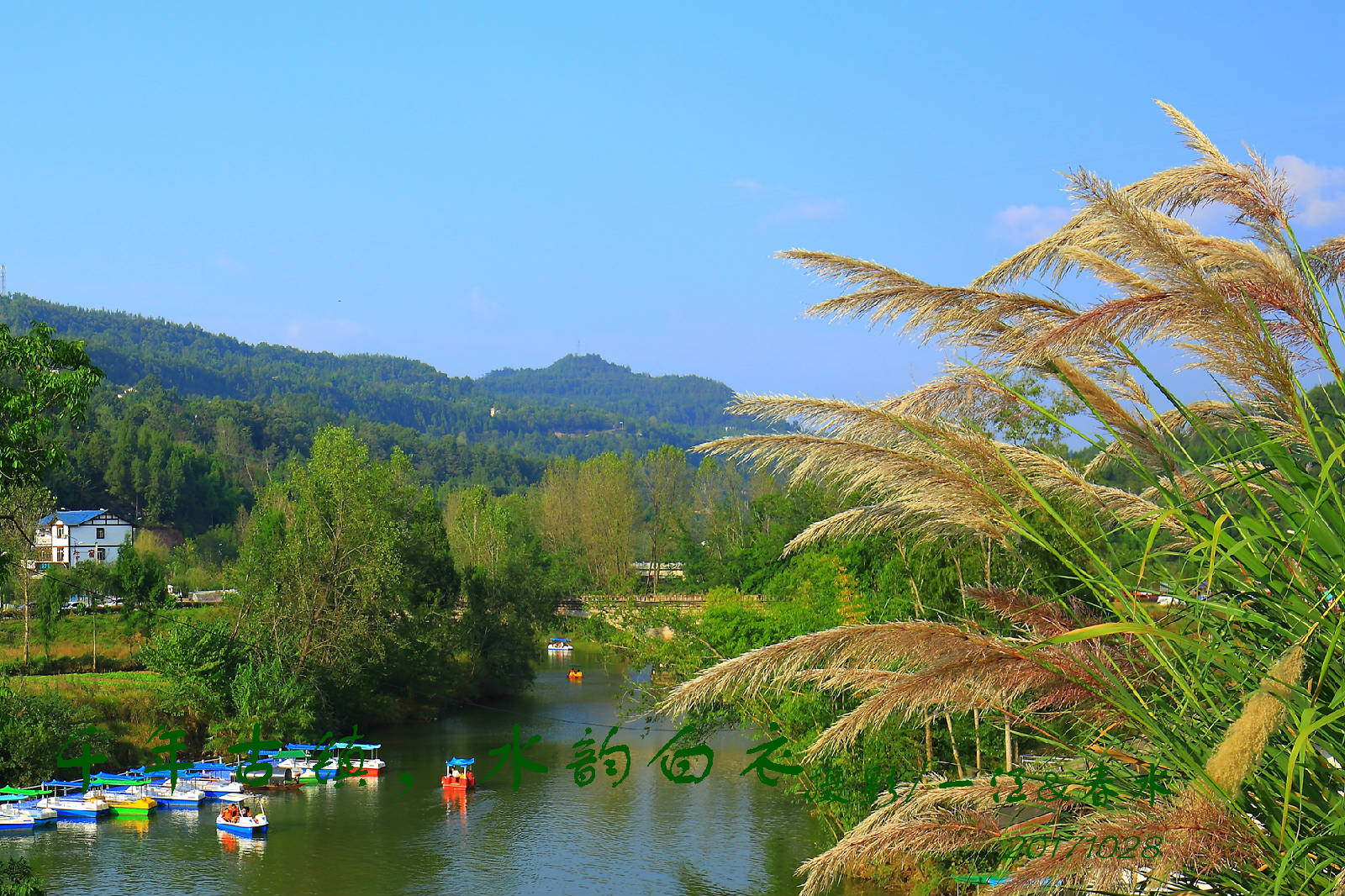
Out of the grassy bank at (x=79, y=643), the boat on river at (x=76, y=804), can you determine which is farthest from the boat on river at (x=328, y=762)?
the grassy bank at (x=79, y=643)

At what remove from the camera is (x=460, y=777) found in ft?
71.0

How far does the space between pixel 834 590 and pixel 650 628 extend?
161 inches

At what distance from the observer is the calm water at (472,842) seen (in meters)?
15.8

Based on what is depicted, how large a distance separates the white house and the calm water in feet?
165

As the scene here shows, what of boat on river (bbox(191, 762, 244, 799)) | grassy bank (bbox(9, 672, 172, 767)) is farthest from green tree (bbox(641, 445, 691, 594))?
boat on river (bbox(191, 762, 244, 799))

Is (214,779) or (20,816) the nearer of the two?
(20,816)

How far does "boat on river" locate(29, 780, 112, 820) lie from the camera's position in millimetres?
19578

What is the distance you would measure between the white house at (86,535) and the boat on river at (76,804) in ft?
158

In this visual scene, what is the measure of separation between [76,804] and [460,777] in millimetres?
6950

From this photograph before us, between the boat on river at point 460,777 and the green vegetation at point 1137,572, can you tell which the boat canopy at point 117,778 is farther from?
the green vegetation at point 1137,572

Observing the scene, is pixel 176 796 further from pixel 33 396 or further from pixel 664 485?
pixel 664 485

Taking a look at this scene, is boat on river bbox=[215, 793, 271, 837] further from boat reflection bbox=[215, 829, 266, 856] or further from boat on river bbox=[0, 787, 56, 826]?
boat on river bbox=[0, 787, 56, 826]

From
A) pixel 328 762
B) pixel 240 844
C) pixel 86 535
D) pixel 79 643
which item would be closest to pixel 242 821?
pixel 240 844

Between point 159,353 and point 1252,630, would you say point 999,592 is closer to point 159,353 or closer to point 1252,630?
point 1252,630
